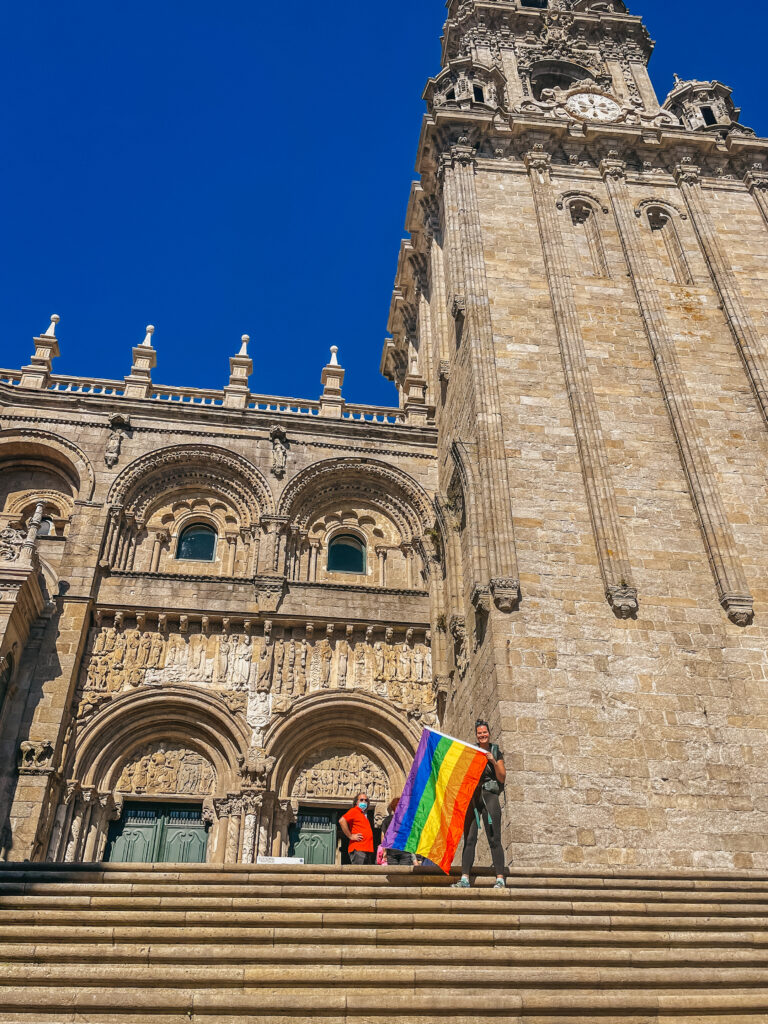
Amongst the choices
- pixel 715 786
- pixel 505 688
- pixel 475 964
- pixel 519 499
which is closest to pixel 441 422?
pixel 519 499

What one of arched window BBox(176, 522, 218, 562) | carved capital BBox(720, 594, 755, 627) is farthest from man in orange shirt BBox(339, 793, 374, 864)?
arched window BBox(176, 522, 218, 562)

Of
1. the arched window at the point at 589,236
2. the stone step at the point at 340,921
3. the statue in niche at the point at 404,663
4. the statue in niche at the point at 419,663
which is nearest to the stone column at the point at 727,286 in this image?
the arched window at the point at 589,236

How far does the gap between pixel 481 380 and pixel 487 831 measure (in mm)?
10575

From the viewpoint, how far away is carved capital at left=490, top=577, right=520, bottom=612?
574 inches

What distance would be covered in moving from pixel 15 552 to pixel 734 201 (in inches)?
833

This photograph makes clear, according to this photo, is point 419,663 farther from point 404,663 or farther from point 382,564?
point 382,564

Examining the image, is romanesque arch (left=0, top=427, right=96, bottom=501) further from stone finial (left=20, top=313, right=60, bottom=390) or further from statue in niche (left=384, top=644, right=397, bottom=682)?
statue in niche (left=384, top=644, right=397, bottom=682)

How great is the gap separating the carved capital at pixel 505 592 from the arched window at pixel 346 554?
685 centimetres

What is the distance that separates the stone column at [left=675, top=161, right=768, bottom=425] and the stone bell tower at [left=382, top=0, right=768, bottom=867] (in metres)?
0.06

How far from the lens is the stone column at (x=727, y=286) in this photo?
19.1 metres

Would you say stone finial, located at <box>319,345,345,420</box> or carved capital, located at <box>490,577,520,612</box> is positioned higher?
stone finial, located at <box>319,345,345,420</box>

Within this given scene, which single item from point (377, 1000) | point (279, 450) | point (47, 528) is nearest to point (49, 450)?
point (47, 528)

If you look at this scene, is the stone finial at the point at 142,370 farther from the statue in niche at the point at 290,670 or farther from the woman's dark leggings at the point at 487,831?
the woman's dark leggings at the point at 487,831

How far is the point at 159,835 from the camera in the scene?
16562mm
